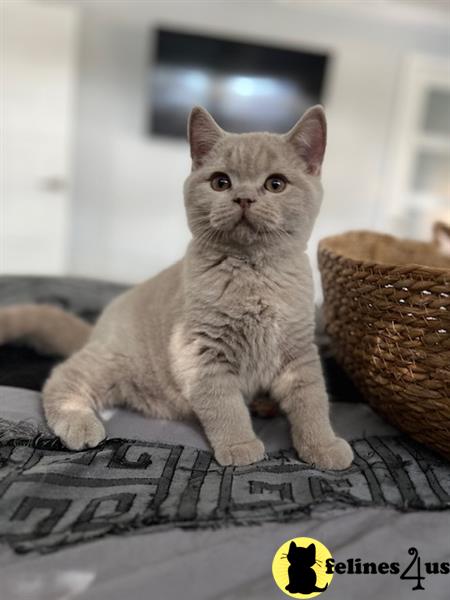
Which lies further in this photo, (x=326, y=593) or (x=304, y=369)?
(x=304, y=369)

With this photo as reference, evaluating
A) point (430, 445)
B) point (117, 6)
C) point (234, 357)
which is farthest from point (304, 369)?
point (117, 6)

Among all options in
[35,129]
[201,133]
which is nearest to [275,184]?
[201,133]

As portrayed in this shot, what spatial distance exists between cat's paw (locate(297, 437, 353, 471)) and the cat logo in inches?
7.5

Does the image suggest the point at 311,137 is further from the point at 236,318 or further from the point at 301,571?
the point at 301,571

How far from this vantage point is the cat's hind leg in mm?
830

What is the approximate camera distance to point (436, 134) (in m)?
3.86

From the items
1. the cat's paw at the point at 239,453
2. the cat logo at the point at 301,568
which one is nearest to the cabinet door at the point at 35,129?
the cat's paw at the point at 239,453

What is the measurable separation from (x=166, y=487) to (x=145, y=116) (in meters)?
3.18

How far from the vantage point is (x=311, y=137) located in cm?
93

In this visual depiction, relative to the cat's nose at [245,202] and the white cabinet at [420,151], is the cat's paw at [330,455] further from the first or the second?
the white cabinet at [420,151]

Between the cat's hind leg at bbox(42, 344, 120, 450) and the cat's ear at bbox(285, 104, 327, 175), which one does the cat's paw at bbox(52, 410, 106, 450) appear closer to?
the cat's hind leg at bbox(42, 344, 120, 450)

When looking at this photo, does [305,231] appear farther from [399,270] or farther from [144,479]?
[144,479]

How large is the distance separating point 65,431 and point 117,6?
3.28 meters

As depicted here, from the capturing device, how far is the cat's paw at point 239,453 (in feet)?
2.59
